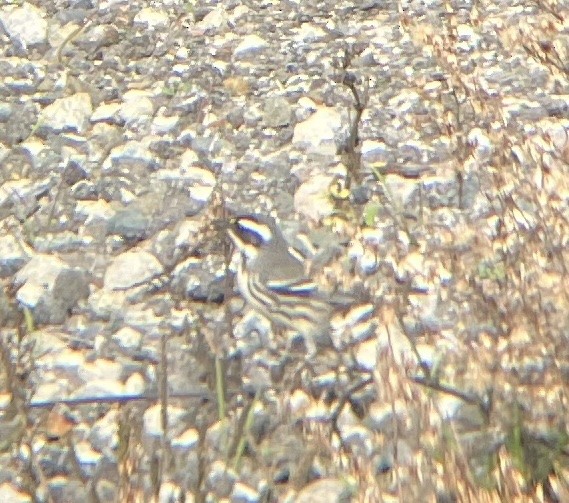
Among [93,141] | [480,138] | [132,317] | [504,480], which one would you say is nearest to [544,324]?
[504,480]

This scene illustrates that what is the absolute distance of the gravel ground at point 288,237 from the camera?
111 inches

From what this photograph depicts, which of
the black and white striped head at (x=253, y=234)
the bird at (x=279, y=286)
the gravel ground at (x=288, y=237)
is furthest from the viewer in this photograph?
the black and white striped head at (x=253, y=234)

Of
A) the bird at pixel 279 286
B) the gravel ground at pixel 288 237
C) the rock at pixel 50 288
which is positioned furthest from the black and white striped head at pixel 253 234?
the rock at pixel 50 288

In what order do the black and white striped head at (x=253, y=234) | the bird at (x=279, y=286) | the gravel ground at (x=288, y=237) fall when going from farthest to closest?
the black and white striped head at (x=253, y=234) < the bird at (x=279, y=286) < the gravel ground at (x=288, y=237)

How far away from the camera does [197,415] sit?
296cm

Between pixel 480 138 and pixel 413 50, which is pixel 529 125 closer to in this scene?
pixel 480 138

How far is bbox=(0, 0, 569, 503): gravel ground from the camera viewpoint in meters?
2.83

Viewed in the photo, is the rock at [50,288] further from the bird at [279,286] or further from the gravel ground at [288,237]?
the bird at [279,286]

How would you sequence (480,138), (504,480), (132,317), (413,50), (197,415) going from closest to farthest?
(504,480), (197,415), (132,317), (480,138), (413,50)

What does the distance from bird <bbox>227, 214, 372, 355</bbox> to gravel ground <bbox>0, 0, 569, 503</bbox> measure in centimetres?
7

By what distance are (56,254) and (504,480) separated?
1.54 meters

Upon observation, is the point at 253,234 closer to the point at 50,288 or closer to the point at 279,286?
the point at 279,286

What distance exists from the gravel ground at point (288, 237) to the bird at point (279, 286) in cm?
7

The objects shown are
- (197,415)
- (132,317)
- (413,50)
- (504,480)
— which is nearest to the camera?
(504,480)
